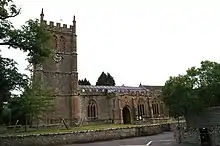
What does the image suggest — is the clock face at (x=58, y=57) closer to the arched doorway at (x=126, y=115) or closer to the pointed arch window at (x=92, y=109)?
the pointed arch window at (x=92, y=109)

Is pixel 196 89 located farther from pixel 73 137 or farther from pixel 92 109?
pixel 92 109

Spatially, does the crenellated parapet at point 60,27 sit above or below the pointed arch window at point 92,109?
above

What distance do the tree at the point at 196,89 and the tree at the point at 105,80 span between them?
5028 centimetres

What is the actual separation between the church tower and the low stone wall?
44.3 ft

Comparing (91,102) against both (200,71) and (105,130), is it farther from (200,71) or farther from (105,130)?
(200,71)

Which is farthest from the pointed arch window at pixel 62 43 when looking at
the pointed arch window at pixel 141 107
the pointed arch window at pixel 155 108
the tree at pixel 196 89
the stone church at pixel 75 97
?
the tree at pixel 196 89

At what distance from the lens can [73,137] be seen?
993 inches

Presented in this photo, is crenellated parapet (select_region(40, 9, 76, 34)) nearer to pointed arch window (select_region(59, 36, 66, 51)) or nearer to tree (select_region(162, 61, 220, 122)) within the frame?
pointed arch window (select_region(59, 36, 66, 51))

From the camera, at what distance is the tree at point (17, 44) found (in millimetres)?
16438

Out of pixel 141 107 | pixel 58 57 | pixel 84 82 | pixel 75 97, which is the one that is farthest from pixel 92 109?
pixel 84 82

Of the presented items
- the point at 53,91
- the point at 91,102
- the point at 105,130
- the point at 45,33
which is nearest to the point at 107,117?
the point at 91,102

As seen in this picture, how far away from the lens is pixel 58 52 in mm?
43312

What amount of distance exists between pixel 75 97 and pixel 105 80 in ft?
97.0

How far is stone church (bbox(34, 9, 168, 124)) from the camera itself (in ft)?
133
